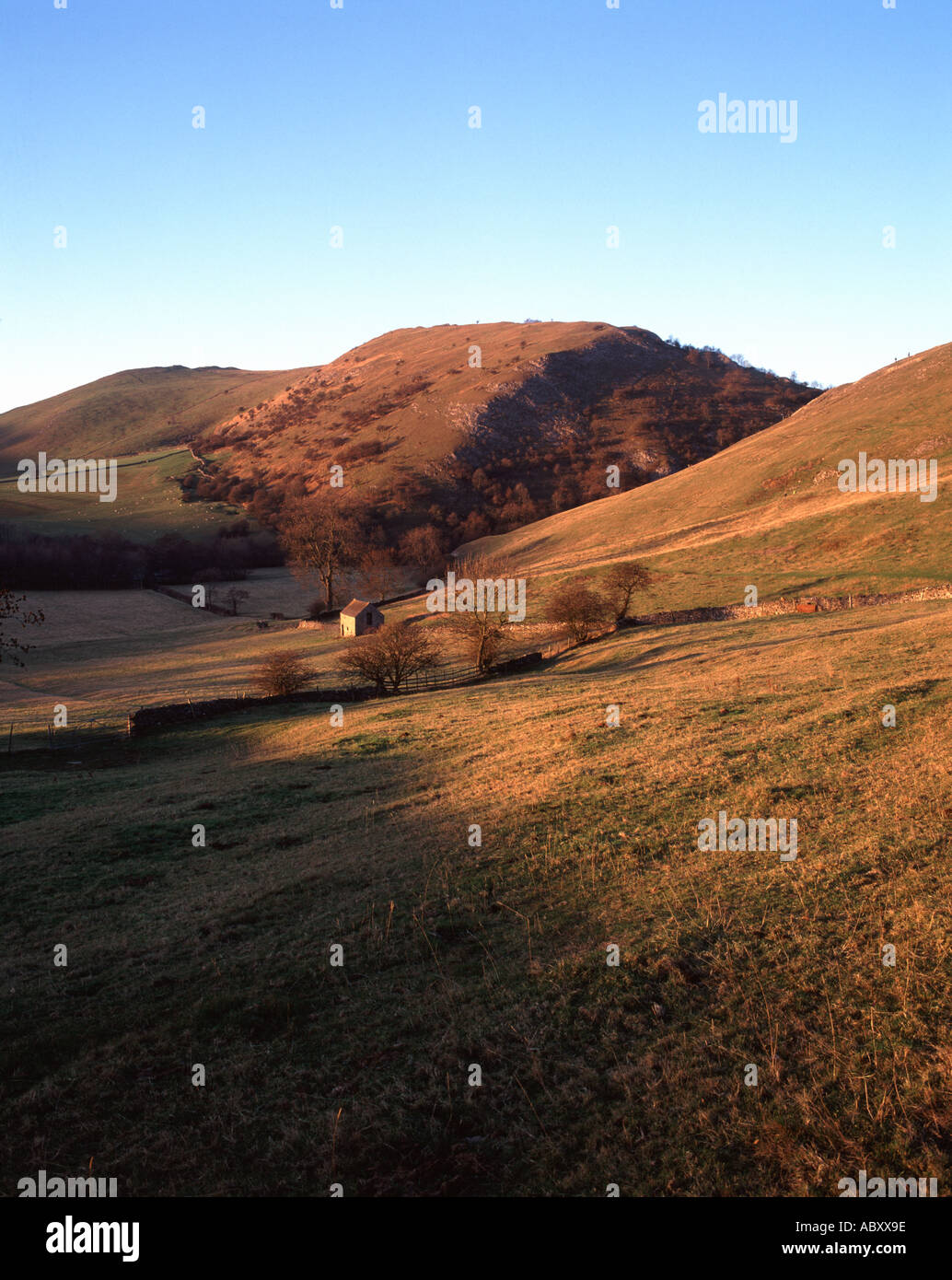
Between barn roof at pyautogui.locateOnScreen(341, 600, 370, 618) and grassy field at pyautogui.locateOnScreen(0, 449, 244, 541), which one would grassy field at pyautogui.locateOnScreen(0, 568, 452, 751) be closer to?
barn roof at pyautogui.locateOnScreen(341, 600, 370, 618)

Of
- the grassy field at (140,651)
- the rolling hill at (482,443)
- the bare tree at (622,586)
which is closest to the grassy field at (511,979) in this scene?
the grassy field at (140,651)

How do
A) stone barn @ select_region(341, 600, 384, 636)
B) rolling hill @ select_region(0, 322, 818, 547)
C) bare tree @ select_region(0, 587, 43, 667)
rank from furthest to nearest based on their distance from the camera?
rolling hill @ select_region(0, 322, 818, 547) → stone barn @ select_region(341, 600, 384, 636) → bare tree @ select_region(0, 587, 43, 667)

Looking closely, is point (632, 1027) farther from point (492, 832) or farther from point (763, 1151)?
point (492, 832)

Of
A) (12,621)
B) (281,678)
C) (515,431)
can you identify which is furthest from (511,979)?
(515,431)

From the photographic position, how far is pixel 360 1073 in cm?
761

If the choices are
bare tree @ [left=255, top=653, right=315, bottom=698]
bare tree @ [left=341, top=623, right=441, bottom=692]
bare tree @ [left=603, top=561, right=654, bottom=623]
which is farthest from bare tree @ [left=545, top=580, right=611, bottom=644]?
bare tree @ [left=255, top=653, right=315, bottom=698]

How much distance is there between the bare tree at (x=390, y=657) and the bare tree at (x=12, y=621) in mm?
15272

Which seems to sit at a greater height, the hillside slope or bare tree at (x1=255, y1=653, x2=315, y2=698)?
the hillside slope

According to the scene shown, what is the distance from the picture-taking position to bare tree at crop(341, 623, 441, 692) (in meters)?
40.0

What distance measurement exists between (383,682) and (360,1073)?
3330cm

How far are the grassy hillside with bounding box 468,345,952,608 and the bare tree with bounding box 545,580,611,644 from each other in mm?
7451

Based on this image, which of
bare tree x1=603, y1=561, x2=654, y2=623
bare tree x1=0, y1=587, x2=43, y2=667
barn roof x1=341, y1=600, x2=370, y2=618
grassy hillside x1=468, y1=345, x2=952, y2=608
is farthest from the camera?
barn roof x1=341, y1=600, x2=370, y2=618

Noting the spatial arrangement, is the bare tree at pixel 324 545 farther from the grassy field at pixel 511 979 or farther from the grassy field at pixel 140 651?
the grassy field at pixel 511 979

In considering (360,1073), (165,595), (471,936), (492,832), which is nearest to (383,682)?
(492,832)
